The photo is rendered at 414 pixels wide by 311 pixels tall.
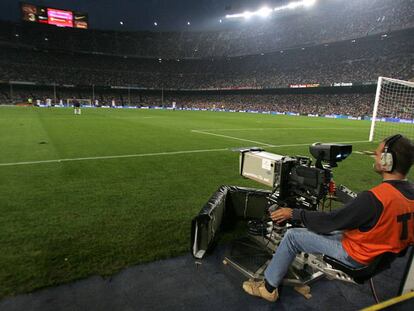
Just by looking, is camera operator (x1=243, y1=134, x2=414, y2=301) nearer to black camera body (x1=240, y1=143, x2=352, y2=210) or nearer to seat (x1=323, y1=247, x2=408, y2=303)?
seat (x1=323, y1=247, x2=408, y2=303)

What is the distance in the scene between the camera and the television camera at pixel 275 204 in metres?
3.07

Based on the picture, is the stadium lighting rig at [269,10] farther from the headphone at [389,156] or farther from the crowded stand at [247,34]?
the headphone at [389,156]

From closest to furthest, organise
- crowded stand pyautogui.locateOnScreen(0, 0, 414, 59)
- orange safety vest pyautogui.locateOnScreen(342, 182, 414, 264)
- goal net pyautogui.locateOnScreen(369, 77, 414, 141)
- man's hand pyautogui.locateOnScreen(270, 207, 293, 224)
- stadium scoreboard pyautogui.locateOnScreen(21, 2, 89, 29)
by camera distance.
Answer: orange safety vest pyautogui.locateOnScreen(342, 182, 414, 264), man's hand pyautogui.locateOnScreen(270, 207, 293, 224), goal net pyautogui.locateOnScreen(369, 77, 414, 141), crowded stand pyautogui.locateOnScreen(0, 0, 414, 59), stadium scoreboard pyautogui.locateOnScreen(21, 2, 89, 29)

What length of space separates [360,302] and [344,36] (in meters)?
54.1

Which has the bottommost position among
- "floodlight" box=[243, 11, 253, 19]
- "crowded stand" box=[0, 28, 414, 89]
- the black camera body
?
the black camera body

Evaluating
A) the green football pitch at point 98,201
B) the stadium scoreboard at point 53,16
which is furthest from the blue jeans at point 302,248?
the stadium scoreboard at point 53,16

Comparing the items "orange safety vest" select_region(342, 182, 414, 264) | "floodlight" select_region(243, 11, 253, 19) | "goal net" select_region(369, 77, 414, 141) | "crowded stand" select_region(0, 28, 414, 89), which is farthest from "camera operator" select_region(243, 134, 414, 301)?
"floodlight" select_region(243, 11, 253, 19)

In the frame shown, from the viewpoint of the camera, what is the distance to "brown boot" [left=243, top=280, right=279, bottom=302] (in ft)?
10.1

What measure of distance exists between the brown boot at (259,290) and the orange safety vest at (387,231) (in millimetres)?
942

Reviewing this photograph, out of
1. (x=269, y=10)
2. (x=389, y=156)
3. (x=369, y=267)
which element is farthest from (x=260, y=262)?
(x=269, y=10)

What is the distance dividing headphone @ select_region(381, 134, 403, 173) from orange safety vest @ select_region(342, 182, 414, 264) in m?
0.13

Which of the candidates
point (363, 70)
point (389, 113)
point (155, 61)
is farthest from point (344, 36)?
point (155, 61)

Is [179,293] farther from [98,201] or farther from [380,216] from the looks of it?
[98,201]

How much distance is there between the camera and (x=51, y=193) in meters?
6.04
